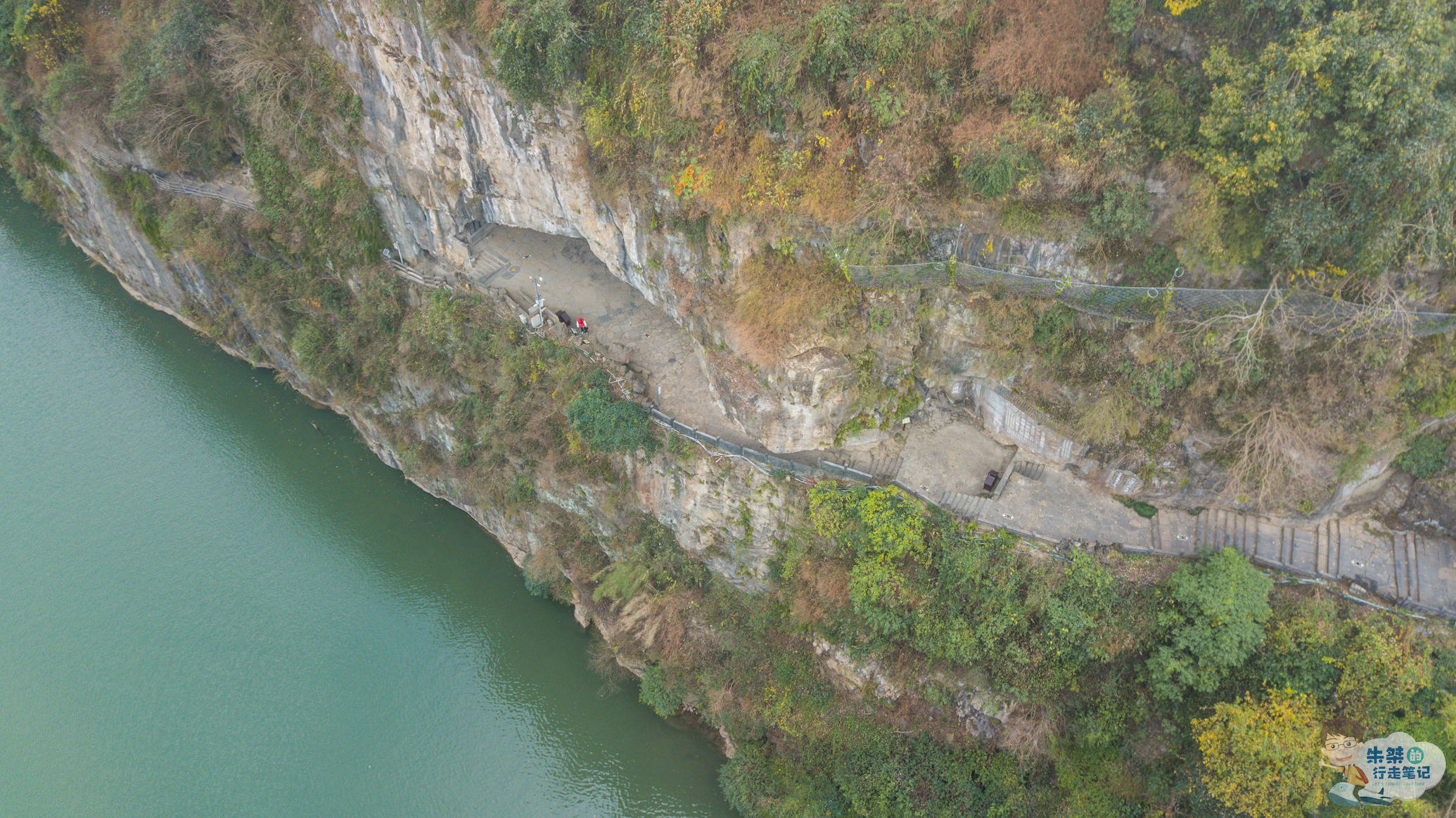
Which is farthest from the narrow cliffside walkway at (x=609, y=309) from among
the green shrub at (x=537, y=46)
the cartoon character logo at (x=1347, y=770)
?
the cartoon character logo at (x=1347, y=770)

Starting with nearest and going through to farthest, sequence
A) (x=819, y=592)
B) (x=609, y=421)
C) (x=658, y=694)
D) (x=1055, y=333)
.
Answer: (x=1055, y=333)
(x=819, y=592)
(x=609, y=421)
(x=658, y=694)

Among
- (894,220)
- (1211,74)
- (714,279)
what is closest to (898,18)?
(894,220)

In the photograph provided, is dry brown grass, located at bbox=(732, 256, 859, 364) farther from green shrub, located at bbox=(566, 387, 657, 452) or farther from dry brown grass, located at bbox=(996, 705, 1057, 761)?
dry brown grass, located at bbox=(996, 705, 1057, 761)

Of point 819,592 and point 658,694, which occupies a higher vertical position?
point 819,592

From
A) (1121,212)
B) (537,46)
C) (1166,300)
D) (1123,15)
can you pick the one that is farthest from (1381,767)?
(537,46)

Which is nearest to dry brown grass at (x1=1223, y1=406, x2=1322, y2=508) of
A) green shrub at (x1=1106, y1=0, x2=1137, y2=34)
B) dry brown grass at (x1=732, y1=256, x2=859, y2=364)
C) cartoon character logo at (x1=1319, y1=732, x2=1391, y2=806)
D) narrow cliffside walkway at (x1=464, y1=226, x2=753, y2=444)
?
cartoon character logo at (x1=1319, y1=732, x2=1391, y2=806)

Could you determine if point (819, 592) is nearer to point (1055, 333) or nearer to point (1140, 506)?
point (1140, 506)

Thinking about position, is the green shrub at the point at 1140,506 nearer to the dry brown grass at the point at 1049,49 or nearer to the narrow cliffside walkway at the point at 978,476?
the narrow cliffside walkway at the point at 978,476
